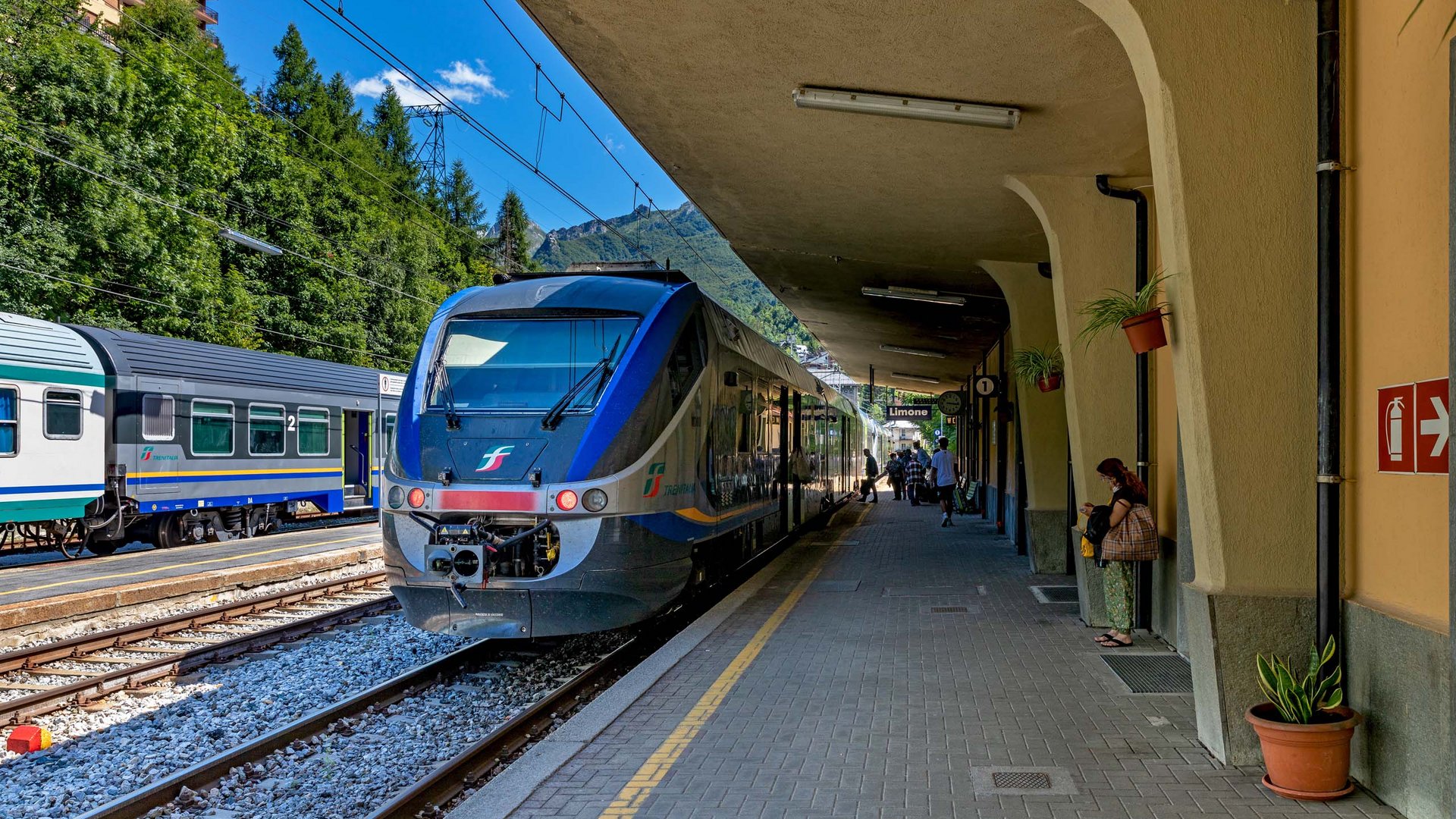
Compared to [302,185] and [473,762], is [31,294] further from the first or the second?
[473,762]

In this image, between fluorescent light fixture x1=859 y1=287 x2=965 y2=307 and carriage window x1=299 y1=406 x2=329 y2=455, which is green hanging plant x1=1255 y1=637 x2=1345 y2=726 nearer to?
fluorescent light fixture x1=859 y1=287 x2=965 y2=307

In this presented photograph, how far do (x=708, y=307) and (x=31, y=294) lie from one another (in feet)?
67.8

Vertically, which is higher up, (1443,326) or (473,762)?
(1443,326)

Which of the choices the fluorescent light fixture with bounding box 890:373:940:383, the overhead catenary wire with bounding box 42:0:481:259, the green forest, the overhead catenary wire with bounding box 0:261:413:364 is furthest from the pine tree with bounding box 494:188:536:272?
the fluorescent light fixture with bounding box 890:373:940:383

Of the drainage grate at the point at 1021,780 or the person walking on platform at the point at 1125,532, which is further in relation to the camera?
the person walking on platform at the point at 1125,532

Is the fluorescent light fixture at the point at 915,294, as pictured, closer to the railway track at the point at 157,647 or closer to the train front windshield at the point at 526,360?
the train front windshield at the point at 526,360

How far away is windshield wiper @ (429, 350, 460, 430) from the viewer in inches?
309

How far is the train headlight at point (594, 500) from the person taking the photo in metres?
7.33

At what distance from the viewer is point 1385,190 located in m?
4.25

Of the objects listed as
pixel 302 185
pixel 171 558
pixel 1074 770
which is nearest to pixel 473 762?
pixel 1074 770

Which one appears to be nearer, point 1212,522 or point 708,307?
point 1212,522

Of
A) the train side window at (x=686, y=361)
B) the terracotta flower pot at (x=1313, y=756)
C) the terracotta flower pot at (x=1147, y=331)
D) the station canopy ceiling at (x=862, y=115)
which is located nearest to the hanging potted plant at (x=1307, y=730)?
the terracotta flower pot at (x=1313, y=756)

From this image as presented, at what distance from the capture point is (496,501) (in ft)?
24.1

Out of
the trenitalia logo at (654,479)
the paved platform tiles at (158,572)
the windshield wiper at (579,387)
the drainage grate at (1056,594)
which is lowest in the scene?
the paved platform tiles at (158,572)
